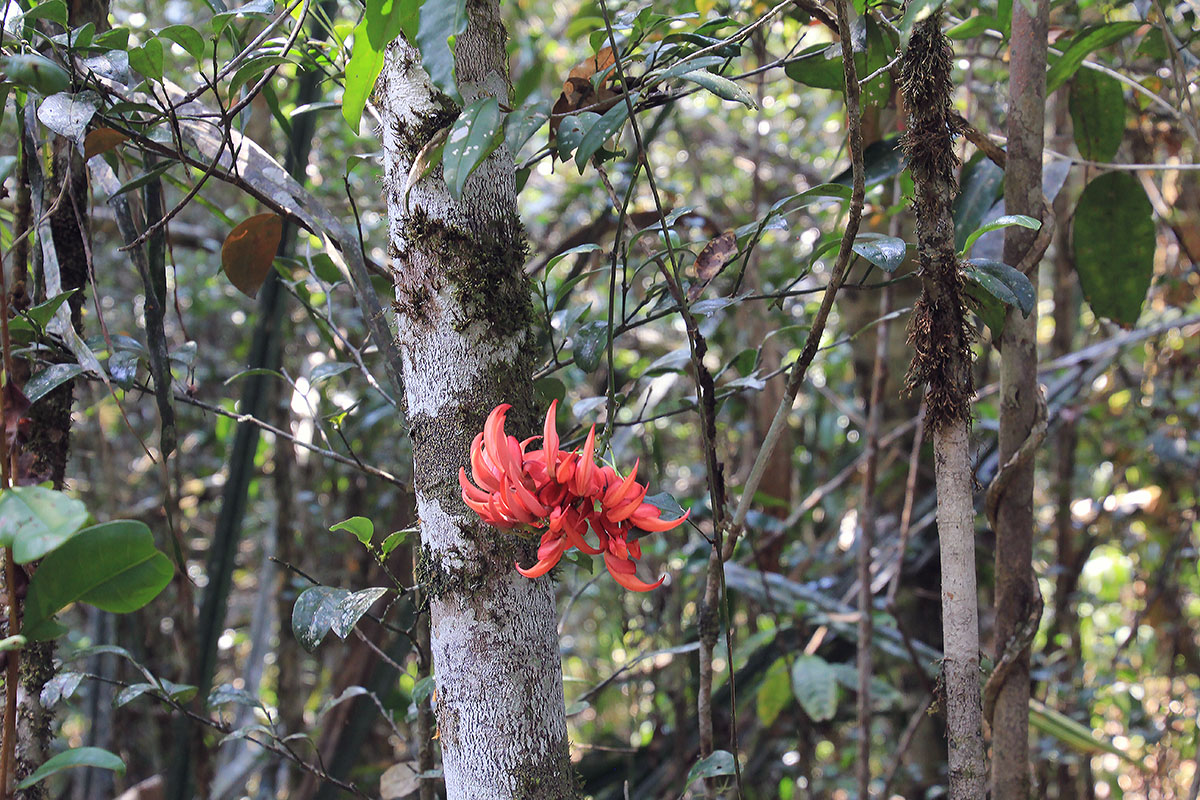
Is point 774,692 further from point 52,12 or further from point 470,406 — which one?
point 52,12

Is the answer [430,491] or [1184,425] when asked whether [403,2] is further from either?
[1184,425]

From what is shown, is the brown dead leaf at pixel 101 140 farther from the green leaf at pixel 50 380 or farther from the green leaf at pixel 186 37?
the green leaf at pixel 50 380

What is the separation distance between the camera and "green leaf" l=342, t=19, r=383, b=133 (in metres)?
0.77

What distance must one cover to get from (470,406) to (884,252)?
0.46m

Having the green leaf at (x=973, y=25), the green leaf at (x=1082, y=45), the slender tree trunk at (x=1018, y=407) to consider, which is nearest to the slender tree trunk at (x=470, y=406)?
the slender tree trunk at (x=1018, y=407)

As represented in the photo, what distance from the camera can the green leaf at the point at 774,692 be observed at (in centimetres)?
198

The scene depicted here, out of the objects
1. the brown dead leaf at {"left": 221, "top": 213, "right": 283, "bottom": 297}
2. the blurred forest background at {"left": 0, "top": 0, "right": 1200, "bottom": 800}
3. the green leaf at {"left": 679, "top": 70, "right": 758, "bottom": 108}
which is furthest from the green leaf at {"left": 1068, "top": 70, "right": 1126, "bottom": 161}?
the brown dead leaf at {"left": 221, "top": 213, "right": 283, "bottom": 297}

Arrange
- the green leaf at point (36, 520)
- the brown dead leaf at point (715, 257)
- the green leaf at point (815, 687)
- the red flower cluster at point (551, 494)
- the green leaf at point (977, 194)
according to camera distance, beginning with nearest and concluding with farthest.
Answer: the green leaf at point (36, 520)
the red flower cluster at point (551, 494)
the brown dead leaf at point (715, 257)
the green leaf at point (977, 194)
the green leaf at point (815, 687)

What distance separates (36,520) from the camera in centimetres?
59

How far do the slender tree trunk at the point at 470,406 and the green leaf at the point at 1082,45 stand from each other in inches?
30.5

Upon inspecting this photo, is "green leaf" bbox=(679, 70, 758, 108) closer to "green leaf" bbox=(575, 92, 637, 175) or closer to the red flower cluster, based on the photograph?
"green leaf" bbox=(575, 92, 637, 175)

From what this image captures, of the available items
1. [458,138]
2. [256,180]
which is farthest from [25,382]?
[458,138]

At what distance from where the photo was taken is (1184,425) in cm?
265

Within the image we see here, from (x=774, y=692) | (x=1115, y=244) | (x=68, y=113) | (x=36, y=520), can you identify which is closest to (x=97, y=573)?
(x=36, y=520)
